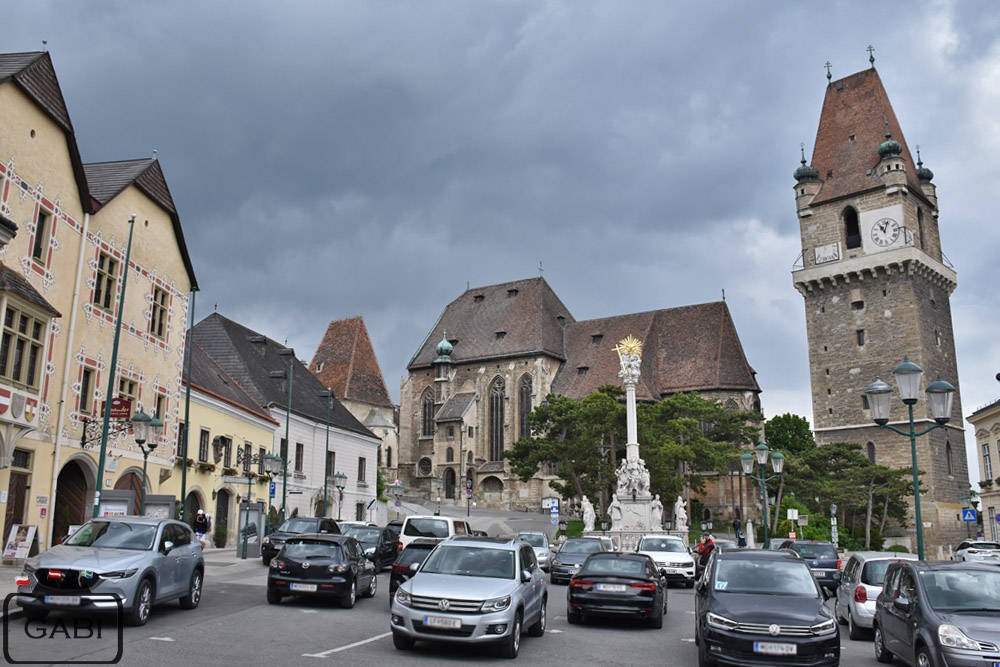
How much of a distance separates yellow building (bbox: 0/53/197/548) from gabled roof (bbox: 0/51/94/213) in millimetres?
40

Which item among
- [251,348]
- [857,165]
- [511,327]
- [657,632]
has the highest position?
[857,165]

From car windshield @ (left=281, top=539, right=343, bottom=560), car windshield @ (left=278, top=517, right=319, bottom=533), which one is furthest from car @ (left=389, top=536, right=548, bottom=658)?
car windshield @ (left=278, top=517, right=319, bottom=533)

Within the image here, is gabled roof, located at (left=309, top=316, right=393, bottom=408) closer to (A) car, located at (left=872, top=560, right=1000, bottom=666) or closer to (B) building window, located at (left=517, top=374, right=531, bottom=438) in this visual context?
(B) building window, located at (left=517, top=374, right=531, bottom=438)

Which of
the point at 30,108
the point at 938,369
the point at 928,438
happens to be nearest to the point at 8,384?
the point at 30,108

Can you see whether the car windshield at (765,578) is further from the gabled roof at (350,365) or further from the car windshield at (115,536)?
the gabled roof at (350,365)

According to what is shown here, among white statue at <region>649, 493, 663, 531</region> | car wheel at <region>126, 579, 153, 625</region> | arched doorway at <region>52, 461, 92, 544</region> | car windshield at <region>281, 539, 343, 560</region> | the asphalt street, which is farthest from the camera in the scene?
white statue at <region>649, 493, 663, 531</region>

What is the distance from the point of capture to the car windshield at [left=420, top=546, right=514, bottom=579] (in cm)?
1217

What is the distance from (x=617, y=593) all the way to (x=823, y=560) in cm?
995

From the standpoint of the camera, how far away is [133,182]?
26.0 m

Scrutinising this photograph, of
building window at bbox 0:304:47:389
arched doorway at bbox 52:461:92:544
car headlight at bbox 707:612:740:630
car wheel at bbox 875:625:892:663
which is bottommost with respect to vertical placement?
car wheel at bbox 875:625:892:663

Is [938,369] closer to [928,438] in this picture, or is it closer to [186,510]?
[928,438]

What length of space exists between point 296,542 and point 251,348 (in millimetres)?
29436

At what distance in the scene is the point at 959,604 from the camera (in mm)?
9945

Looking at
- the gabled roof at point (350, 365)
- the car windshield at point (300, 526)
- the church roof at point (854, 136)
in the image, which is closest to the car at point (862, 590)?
the car windshield at point (300, 526)
